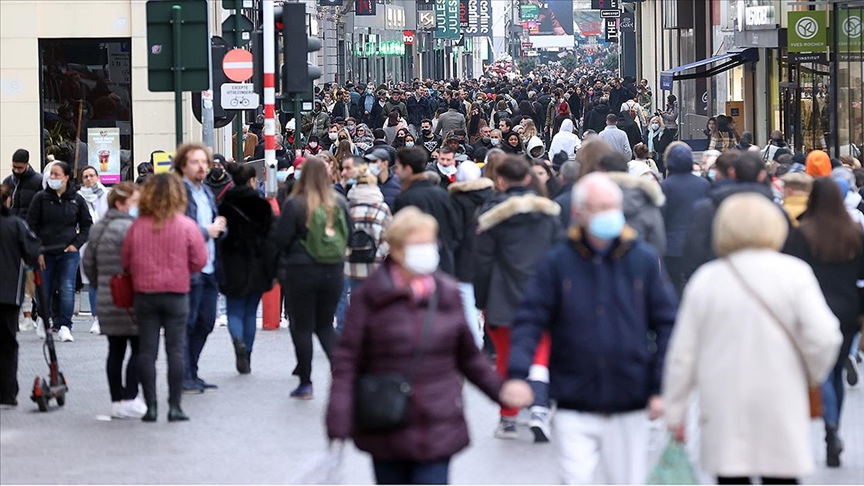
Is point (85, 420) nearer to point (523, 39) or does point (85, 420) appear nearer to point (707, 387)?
point (707, 387)

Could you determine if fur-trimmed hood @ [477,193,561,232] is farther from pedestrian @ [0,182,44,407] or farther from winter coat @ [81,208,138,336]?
pedestrian @ [0,182,44,407]

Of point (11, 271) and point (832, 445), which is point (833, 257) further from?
point (11, 271)

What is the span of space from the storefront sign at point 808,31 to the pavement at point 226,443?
15.6 metres

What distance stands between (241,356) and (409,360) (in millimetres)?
6553

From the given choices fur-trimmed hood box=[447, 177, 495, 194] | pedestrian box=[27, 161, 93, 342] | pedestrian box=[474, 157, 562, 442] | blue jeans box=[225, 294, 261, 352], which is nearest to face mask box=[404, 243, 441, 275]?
pedestrian box=[474, 157, 562, 442]

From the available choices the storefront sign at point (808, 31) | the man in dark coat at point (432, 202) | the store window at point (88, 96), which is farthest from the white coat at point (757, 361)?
the storefront sign at point (808, 31)

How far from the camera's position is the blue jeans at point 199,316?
450 inches

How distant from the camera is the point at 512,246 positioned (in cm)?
945

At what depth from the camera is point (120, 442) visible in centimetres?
971

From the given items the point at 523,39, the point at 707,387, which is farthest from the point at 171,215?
the point at 523,39

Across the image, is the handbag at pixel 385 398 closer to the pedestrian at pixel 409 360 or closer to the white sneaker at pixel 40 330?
the pedestrian at pixel 409 360

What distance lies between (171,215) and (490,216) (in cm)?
201

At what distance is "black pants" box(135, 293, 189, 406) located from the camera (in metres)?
9.92

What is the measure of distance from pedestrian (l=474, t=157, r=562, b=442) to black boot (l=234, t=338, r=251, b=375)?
3.06m
